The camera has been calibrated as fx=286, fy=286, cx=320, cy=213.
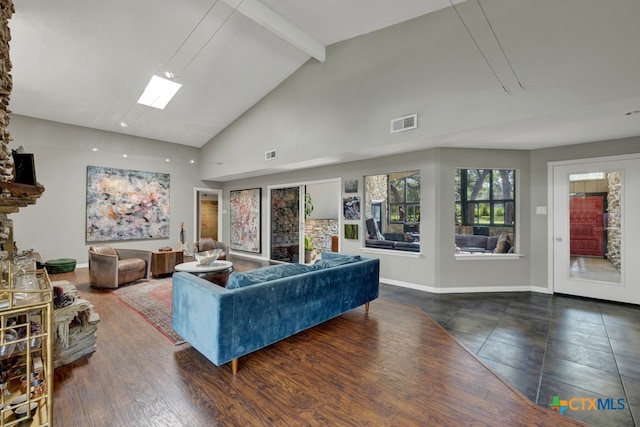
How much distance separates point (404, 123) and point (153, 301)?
4497 mm

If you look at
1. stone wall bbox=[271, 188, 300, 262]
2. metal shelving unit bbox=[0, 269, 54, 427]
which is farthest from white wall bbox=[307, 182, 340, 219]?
metal shelving unit bbox=[0, 269, 54, 427]

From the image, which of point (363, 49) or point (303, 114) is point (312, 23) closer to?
point (363, 49)

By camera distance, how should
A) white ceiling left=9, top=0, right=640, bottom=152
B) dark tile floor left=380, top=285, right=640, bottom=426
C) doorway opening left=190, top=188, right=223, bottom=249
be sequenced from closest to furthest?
dark tile floor left=380, top=285, right=640, bottom=426 → white ceiling left=9, top=0, right=640, bottom=152 → doorway opening left=190, top=188, right=223, bottom=249

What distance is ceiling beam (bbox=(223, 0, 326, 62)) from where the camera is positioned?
392 centimetres

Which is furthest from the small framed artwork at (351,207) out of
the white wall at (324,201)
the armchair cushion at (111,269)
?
the armchair cushion at (111,269)

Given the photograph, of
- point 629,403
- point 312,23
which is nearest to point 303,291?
point 629,403

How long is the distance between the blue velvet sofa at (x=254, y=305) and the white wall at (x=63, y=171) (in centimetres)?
556

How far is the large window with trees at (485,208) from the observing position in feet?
16.0

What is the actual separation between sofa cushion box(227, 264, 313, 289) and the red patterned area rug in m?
1.06

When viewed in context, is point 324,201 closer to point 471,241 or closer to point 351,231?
point 351,231

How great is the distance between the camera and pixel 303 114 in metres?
5.66

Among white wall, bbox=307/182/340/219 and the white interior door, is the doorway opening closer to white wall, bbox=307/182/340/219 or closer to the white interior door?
white wall, bbox=307/182/340/219

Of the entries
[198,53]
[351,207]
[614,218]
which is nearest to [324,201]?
[351,207]

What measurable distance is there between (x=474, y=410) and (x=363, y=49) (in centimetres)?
492
